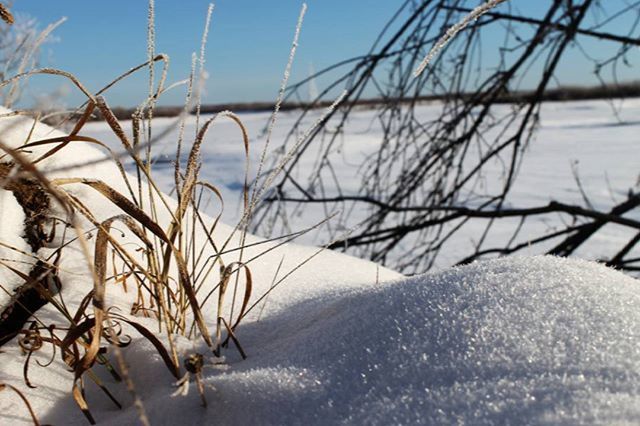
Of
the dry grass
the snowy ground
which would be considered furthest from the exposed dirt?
the snowy ground

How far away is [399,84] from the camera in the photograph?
202 centimetres

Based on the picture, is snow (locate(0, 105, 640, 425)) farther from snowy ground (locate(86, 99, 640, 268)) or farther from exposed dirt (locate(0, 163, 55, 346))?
snowy ground (locate(86, 99, 640, 268))

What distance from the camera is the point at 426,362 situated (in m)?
0.58

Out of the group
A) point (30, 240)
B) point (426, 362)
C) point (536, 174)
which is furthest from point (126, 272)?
point (536, 174)

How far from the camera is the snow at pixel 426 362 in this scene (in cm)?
51

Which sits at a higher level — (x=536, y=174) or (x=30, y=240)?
(x=30, y=240)

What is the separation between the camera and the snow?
1.66ft

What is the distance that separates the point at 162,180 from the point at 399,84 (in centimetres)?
367

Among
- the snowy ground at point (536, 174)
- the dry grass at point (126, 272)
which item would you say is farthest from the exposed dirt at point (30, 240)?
the snowy ground at point (536, 174)

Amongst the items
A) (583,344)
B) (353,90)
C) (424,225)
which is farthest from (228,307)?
(353,90)

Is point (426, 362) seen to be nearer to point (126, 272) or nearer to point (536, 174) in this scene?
point (126, 272)

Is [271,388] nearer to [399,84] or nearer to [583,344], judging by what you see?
[583,344]

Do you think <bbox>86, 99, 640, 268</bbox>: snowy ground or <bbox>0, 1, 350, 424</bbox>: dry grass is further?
<bbox>86, 99, 640, 268</bbox>: snowy ground

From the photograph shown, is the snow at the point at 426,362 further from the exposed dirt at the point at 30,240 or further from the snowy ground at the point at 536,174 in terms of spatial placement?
the snowy ground at the point at 536,174
